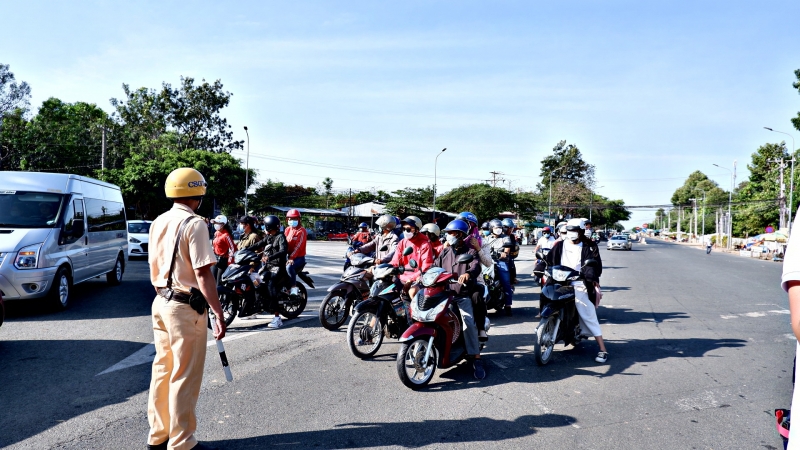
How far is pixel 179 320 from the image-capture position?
334 cm

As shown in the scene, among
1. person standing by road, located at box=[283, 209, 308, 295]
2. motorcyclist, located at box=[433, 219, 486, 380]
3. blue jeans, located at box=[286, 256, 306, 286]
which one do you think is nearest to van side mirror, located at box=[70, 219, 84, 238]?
person standing by road, located at box=[283, 209, 308, 295]

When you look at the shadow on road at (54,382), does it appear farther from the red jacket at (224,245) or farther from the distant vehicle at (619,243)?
the distant vehicle at (619,243)

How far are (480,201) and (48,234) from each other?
37250 millimetres

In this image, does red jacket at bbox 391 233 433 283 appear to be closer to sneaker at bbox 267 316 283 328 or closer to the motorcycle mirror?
the motorcycle mirror

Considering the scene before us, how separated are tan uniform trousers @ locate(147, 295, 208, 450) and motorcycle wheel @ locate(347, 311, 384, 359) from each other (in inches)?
105

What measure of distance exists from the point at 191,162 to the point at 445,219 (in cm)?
2126

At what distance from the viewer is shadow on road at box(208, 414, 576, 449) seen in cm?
375

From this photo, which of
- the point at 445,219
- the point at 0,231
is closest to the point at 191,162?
the point at 445,219

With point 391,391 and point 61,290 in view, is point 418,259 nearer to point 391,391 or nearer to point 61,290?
point 391,391

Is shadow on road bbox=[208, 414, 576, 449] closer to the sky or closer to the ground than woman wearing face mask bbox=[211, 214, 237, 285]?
closer to the ground

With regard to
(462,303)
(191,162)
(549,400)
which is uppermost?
(191,162)

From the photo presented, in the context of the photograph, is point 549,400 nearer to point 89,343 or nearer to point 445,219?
point 89,343

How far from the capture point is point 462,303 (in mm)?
5805

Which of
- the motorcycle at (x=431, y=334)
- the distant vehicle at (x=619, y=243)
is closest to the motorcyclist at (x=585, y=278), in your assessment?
the motorcycle at (x=431, y=334)
